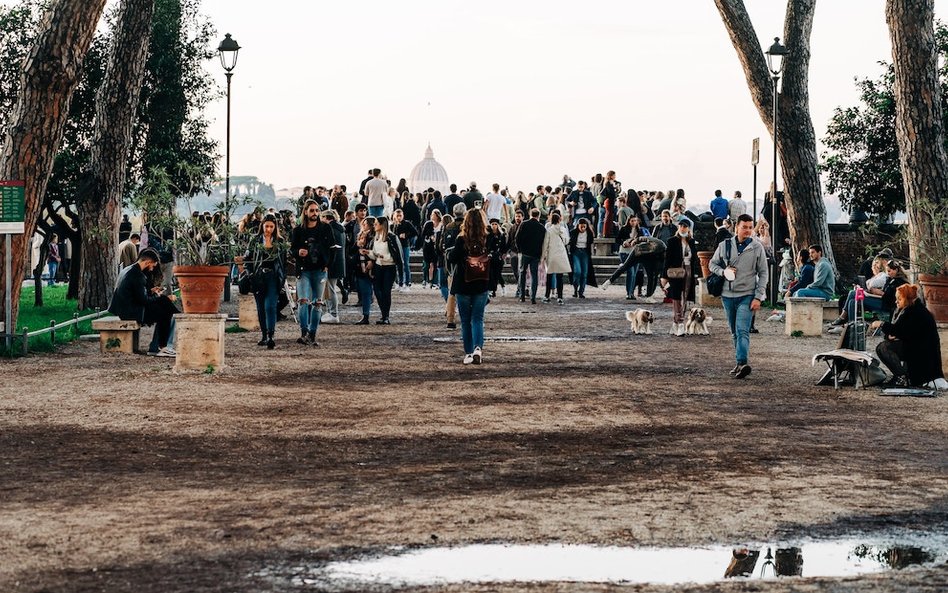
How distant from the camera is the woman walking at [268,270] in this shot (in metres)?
18.1

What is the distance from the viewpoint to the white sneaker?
17.9m

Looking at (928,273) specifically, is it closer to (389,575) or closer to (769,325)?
(769,325)

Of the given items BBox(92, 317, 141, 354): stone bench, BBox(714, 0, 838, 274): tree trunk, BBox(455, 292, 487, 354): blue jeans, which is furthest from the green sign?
BBox(714, 0, 838, 274): tree trunk

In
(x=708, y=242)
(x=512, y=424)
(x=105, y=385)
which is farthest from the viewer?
(x=708, y=242)

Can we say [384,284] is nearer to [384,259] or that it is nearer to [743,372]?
[384,259]

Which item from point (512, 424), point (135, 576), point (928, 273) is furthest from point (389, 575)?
point (928, 273)

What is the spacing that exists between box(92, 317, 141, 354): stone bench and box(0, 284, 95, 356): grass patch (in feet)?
2.34

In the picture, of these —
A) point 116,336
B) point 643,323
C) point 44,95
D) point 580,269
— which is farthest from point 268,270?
point 580,269

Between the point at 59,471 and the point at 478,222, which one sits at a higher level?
the point at 478,222

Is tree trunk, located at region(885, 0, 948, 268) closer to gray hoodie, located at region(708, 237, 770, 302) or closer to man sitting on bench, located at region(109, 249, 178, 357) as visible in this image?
gray hoodie, located at region(708, 237, 770, 302)

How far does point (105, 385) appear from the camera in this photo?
14117 mm

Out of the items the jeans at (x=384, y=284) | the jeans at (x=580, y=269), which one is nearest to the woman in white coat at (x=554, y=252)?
the jeans at (x=580, y=269)

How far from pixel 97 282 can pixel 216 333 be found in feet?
40.0

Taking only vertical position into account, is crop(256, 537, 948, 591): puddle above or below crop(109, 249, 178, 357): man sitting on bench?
below
